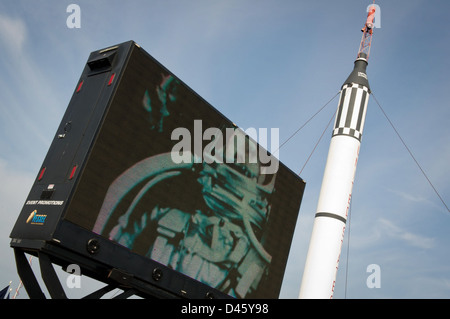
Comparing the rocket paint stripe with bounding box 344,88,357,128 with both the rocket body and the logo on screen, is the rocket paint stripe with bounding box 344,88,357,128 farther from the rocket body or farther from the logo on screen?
the logo on screen

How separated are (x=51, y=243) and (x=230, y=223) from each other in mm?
4074

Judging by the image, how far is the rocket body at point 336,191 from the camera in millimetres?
14438

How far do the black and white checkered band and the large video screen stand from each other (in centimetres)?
543

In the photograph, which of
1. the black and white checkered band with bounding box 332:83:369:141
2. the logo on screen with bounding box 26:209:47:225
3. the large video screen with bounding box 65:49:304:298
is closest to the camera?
the logo on screen with bounding box 26:209:47:225

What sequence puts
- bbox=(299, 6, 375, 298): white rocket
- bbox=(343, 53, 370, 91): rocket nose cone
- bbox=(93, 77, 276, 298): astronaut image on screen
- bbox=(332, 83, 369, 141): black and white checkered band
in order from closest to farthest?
bbox=(93, 77, 276, 298): astronaut image on screen, bbox=(299, 6, 375, 298): white rocket, bbox=(332, 83, 369, 141): black and white checkered band, bbox=(343, 53, 370, 91): rocket nose cone

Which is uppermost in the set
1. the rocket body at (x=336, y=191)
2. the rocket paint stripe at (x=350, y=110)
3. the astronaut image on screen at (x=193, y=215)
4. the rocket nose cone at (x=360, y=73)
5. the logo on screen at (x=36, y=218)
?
the rocket nose cone at (x=360, y=73)

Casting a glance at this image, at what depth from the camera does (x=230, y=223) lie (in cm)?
1016

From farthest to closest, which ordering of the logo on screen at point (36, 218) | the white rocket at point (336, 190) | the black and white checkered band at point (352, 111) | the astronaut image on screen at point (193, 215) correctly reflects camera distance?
the black and white checkered band at point (352, 111) → the white rocket at point (336, 190) → the astronaut image on screen at point (193, 215) → the logo on screen at point (36, 218)

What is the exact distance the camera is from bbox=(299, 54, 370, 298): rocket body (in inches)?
568

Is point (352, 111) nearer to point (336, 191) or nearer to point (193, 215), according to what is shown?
point (336, 191)
